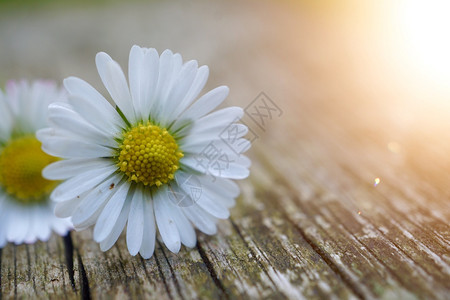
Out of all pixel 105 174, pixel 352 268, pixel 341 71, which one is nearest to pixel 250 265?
pixel 352 268

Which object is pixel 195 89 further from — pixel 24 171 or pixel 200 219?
pixel 24 171

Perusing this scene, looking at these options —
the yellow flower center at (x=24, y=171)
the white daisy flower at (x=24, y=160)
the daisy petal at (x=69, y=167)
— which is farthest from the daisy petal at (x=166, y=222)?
the yellow flower center at (x=24, y=171)

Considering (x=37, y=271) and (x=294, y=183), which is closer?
(x=37, y=271)

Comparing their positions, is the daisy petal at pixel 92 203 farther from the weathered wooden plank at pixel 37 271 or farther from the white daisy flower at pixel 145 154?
the weathered wooden plank at pixel 37 271

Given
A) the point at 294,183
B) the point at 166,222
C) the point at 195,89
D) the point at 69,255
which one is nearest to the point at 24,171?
the point at 69,255

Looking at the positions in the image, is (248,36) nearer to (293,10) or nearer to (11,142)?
(293,10)
